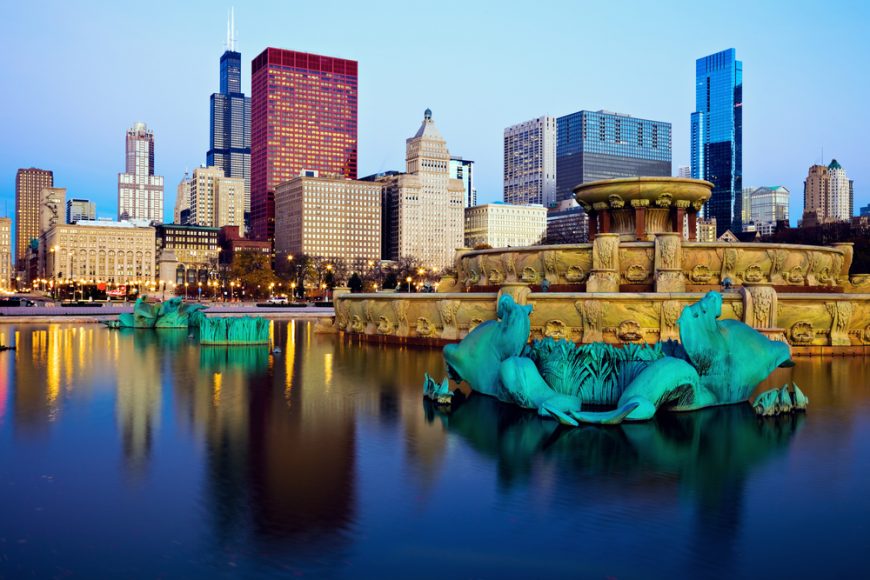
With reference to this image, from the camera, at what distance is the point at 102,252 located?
580 ft

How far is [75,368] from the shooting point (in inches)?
726

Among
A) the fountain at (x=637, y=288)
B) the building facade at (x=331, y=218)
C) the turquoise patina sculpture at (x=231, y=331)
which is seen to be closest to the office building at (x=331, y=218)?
the building facade at (x=331, y=218)

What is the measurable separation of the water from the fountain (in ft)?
20.1

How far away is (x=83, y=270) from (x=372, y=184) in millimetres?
68919

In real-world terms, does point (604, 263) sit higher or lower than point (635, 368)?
higher

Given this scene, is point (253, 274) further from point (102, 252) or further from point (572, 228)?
point (572, 228)

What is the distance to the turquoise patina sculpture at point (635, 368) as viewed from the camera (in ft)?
38.4

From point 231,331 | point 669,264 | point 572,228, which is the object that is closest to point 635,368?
point 669,264

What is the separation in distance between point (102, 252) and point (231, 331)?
167m

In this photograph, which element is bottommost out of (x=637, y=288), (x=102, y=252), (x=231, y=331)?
(x=231, y=331)

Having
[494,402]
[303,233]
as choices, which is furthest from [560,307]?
[303,233]

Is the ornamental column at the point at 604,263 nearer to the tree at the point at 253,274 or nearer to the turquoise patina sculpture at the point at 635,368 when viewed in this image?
the turquoise patina sculpture at the point at 635,368

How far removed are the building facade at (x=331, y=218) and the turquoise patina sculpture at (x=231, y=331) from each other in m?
161

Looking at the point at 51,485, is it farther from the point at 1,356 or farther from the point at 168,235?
the point at 168,235
